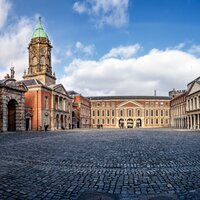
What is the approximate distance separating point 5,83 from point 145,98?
76.5 meters

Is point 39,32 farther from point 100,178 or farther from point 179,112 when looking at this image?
point 100,178

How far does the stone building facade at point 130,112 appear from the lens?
101m

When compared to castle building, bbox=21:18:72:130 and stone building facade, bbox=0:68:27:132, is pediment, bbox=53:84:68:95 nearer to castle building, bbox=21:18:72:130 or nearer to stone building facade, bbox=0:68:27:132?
castle building, bbox=21:18:72:130

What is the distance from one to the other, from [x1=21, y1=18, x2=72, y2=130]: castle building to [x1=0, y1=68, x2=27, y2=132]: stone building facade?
5.05 meters

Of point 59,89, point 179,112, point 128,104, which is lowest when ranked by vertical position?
point 179,112

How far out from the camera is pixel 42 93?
48.8m

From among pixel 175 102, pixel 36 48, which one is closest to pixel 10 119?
pixel 36 48

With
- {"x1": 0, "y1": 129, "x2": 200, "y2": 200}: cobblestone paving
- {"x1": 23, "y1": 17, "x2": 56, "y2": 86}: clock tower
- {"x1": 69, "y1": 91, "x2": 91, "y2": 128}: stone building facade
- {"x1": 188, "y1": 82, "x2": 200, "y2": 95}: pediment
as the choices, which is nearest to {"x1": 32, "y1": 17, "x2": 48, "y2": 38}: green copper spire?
{"x1": 23, "y1": 17, "x2": 56, "y2": 86}: clock tower

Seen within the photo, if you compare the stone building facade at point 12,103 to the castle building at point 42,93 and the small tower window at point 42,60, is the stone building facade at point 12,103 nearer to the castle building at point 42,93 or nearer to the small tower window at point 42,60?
the castle building at point 42,93

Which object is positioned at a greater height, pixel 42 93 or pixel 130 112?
pixel 42 93

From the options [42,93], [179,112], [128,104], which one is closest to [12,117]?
[42,93]

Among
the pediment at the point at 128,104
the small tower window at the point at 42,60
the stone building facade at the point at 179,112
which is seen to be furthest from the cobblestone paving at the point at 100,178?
the pediment at the point at 128,104

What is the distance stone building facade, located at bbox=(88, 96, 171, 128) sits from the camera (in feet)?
332

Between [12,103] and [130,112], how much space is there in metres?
68.3
